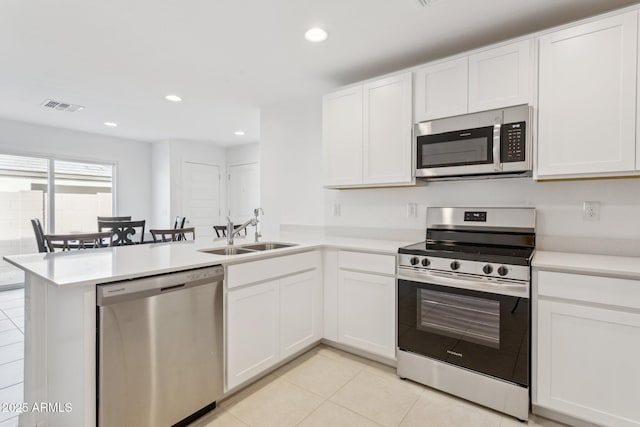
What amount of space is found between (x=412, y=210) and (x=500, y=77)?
1.19 m

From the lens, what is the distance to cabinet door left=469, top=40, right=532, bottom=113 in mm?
2039

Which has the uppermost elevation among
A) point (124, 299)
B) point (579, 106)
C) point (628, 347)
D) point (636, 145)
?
point (579, 106)

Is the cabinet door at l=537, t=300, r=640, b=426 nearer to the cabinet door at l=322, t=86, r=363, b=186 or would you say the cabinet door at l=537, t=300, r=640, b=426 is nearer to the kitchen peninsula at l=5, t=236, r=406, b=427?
the kitchen peninsula at l=5, t=236, r=406, b=427

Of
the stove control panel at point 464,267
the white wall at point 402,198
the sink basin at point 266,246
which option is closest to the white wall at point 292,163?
the white wall at point 402,198

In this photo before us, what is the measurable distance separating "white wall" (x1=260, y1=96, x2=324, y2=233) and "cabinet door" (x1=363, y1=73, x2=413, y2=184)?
2.68 ft

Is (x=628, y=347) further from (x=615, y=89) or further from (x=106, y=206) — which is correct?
(x=106, y=206)

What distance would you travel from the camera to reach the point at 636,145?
5.72 ft

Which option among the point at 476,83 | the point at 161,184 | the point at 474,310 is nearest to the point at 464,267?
the point at 474,310

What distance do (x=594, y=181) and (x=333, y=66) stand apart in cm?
213

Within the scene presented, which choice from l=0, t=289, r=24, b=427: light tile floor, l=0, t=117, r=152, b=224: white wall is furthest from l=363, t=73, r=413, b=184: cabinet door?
l=0, t=117, r=152, b=224: white wall

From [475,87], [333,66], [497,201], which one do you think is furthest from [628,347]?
[333,66]

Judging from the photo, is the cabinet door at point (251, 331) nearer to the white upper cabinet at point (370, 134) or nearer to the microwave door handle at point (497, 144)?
the white upper cabinet at point (370, 134)

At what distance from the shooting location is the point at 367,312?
98.2 inches

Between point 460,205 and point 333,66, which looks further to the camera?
point 333,66
